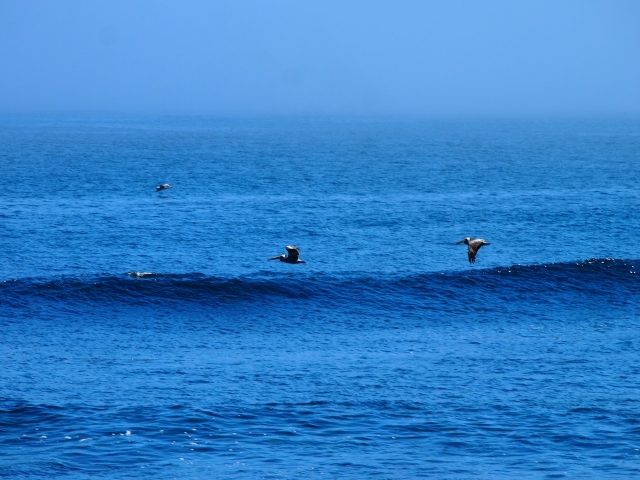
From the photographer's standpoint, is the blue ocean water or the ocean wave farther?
the ocean wave

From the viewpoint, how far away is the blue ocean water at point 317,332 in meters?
38.5

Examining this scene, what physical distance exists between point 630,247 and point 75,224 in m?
50.9

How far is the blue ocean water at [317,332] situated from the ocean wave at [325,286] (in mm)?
198

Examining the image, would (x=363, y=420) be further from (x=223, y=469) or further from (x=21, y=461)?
(x=21, y=461)

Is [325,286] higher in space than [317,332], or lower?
higher

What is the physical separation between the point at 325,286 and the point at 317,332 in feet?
29.4

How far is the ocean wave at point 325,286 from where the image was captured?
62.1 m

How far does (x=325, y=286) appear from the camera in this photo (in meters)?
65.4

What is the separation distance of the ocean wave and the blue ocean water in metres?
0.20

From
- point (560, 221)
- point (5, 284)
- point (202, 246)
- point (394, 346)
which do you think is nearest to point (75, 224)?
point (202, 246)

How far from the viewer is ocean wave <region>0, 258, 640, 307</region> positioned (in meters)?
62.1

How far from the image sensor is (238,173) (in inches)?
5064

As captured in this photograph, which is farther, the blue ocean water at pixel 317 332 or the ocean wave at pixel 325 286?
the ocean wave at pixel 325 286

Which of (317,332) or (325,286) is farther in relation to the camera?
(325,286)
